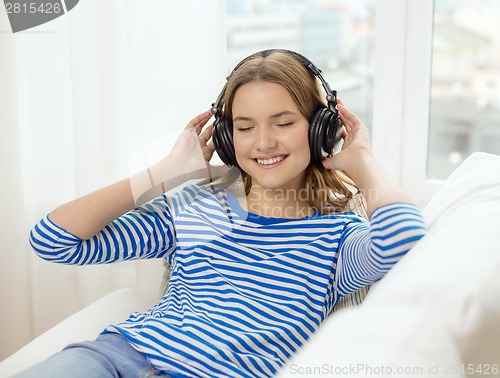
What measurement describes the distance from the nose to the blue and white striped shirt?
0.16m

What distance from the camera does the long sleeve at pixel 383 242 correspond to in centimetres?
117

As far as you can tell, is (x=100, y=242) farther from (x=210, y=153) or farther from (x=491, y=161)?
(x=491, y=161)

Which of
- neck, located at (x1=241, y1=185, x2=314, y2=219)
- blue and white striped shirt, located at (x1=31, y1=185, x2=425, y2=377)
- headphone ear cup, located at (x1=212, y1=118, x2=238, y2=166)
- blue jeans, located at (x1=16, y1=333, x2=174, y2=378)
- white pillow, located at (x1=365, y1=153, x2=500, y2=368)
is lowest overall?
blue jeans, located at (x1=16, y1=333, x2=174, y2=378)

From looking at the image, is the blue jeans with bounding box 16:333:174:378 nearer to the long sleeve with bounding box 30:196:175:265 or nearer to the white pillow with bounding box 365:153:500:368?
the long sleeve with bounding box 30:196:175:265

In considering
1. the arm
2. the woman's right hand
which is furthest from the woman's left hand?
the woman's right hand

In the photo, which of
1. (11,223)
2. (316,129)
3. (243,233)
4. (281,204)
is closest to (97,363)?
(243,233)

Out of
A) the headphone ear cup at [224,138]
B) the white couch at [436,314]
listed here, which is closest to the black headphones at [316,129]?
the headphone ear cup at [224,138]

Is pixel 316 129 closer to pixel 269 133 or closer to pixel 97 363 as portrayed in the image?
pixel 269 133

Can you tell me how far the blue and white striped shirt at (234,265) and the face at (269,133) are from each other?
0.35ft

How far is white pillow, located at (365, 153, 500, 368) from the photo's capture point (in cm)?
87

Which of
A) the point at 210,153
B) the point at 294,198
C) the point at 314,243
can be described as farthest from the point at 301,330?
the point at 210,153

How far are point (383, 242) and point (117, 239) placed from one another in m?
0.54

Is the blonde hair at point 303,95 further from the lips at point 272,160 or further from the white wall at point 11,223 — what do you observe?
the white wall at point 11,223

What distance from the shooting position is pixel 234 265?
1.38m
